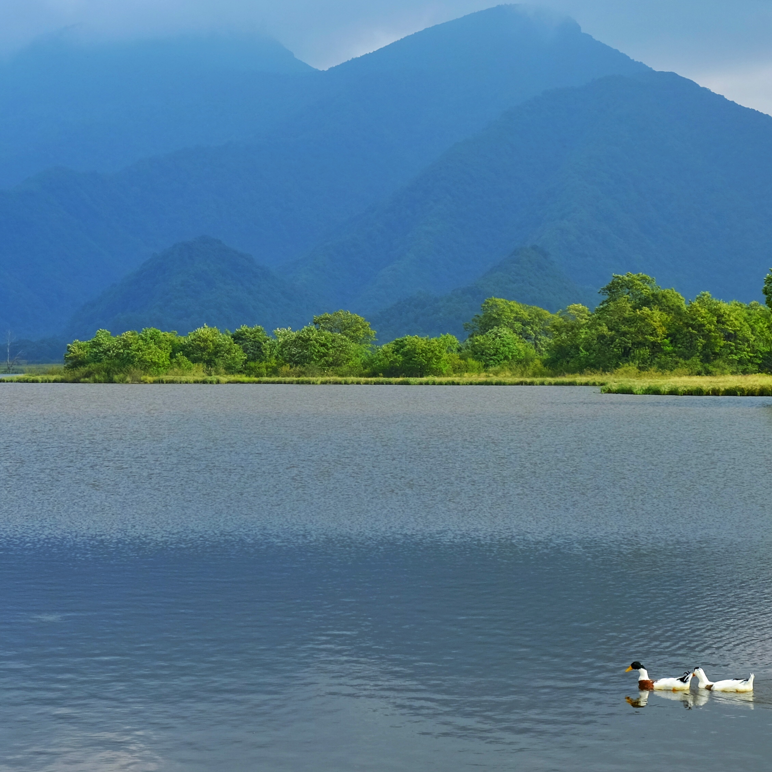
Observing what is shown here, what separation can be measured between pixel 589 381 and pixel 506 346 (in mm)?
29560

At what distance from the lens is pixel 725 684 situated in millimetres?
14297

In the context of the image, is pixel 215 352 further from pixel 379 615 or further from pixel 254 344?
pixel 379 615

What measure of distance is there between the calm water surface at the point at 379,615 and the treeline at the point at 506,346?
9796 cm

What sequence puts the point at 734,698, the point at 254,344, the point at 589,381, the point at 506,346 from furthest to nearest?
the point at 254,344 → the point at 506,346 → the point at 589,381 → the point at 734,698

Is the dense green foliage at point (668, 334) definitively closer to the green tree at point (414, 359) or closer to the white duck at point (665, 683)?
the green tree at point (414, 359)

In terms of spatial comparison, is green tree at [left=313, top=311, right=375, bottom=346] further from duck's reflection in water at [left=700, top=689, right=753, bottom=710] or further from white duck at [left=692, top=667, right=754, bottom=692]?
duck's reflection in water at [left=700, top=689, right=753, bottom=710]

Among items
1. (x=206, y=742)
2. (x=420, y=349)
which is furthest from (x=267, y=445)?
(x=420, y=349)

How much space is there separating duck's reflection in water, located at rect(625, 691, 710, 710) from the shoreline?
96.3 metres

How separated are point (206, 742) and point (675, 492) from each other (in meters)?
27.1

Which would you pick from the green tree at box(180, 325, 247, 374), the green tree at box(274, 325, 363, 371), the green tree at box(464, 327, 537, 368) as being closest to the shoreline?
the green tree at box(274, 325, 363, 371)

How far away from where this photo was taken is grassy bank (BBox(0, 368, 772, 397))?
110750 millimetres

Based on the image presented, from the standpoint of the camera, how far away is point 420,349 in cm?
16525

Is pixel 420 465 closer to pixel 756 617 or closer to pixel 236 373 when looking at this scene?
pixel 756 617

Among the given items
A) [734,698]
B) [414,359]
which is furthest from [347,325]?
[734,698]
